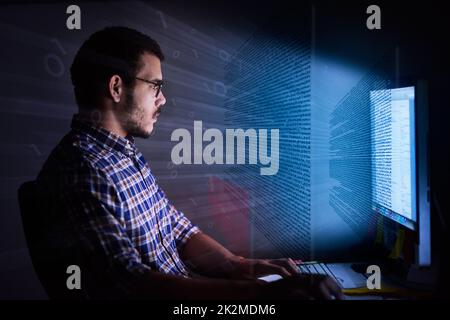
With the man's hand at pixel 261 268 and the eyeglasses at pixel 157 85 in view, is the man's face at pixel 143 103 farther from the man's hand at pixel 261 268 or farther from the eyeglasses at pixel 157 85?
the man's hand at pixel 261 268

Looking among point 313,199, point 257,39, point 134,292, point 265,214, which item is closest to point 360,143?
point 313,199

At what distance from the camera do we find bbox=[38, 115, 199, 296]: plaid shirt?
1.14m

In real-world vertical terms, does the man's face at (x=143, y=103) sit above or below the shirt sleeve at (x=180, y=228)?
above

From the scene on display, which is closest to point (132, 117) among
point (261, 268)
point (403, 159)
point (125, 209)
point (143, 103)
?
point (143, 103)

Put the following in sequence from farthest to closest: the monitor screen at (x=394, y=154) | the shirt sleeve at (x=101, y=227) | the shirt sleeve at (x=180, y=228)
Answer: the shirt sleeve at (x=180, y=228) → the monitor screen at (x=394, y=154) → the shirt sleeve at (x=101, y=227)

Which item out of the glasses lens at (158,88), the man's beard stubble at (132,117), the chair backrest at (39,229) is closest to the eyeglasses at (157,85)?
the glasses lens at (158,88)

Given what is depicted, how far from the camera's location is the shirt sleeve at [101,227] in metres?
1.13

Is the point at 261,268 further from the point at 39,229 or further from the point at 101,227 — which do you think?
the point at 39,229

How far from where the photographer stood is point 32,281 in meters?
1.75

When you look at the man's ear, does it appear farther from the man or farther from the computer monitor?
the computer monitor

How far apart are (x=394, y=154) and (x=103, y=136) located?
1044 millimetres

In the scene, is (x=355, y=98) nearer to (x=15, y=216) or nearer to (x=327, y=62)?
(x=327, y=62)

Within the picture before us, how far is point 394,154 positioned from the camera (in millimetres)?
1382

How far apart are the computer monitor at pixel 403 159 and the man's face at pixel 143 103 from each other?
0.88 metres
